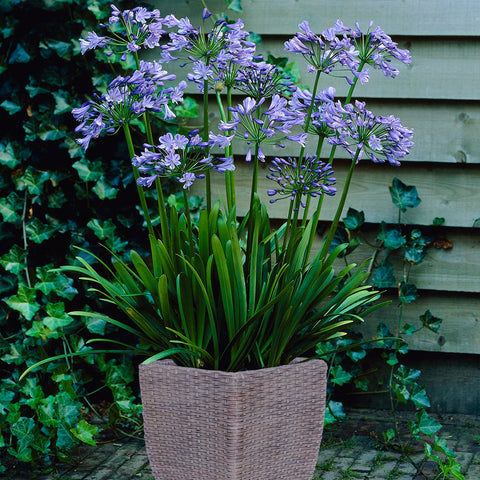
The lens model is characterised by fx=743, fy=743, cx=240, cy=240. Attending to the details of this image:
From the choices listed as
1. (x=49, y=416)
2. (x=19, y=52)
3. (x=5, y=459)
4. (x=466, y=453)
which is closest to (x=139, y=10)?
(x=19, y=52)

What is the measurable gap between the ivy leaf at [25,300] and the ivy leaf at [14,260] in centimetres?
9

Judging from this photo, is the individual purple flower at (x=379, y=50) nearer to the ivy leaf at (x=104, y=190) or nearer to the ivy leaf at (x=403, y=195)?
the ivy leaf at (x=403, y=195)

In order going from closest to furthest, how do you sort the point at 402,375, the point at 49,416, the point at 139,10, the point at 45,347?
1. the point at 139,10
2. the point at 49,416
3. the point at 402,375
4. the point at 45,347

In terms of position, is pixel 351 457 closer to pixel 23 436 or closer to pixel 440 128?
pixel 23 436

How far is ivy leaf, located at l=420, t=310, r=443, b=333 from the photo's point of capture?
9.21 ft

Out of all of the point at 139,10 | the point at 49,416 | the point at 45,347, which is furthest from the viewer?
the point at 45,347

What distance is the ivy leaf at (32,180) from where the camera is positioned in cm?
287

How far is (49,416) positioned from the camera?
2.49m

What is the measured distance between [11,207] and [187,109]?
0.79 m

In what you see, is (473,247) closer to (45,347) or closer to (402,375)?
(402,375)

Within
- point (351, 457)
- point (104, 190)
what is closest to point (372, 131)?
point (351, 457)

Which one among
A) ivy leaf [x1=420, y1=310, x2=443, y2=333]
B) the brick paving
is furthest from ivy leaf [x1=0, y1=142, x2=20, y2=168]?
ivy leaf [x1=420, y1=310, x2=443, y2=333]

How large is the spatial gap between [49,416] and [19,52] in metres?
1.37

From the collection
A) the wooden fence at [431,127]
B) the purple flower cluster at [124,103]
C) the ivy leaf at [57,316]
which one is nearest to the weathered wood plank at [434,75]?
the wooden fence at [431,127]
